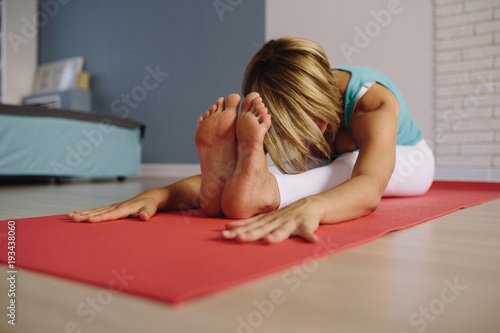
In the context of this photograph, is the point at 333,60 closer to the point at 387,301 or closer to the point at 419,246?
the point at 419,246

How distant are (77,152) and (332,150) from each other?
2243 millimetres

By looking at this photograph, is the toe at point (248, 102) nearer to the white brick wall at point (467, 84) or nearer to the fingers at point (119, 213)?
the fingers at point (119, 213)

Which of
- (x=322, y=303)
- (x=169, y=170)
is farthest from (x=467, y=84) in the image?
(x=322, y=303)

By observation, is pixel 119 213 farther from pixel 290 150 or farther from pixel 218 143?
pixel 290 150

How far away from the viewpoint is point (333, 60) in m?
3.55

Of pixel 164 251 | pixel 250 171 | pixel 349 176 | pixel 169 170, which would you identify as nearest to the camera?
pixel 164 251

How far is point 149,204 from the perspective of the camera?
3.76 ft

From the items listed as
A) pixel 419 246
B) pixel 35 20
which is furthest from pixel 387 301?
pixel 35 20

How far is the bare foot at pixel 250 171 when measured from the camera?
0.93 m

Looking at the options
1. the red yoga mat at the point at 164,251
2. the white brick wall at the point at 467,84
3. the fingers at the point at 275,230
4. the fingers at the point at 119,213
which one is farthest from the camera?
the white brick wall at the point at 467,84

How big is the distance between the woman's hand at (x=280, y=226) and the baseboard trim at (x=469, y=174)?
259cm

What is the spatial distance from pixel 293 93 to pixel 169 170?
135 inches

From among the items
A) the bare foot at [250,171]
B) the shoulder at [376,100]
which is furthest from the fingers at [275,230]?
the shoulder at [376,100]

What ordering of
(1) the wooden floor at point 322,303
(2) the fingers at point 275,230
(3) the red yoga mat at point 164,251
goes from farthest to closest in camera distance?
(2) the fingers at point 275,230 < (3) the red yoga mat at point 164,251 < (1) the wooden floor at point 322,303
